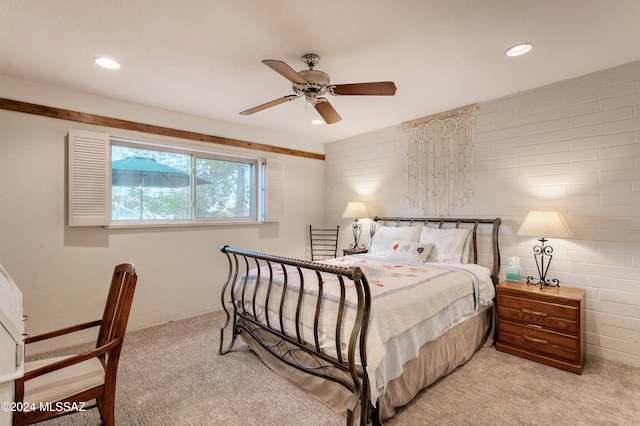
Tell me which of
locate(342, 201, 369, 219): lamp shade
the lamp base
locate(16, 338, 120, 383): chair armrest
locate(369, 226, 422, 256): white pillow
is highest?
locate(342, 201, 369, 219): lamp shade

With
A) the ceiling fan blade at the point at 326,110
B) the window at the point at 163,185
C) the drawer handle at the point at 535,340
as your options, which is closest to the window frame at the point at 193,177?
the window at the point at 163,185

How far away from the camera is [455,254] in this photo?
10.6 ft

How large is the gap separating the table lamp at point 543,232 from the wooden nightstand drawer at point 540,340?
16.4 inches

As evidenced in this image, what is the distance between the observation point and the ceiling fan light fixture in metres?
2.21

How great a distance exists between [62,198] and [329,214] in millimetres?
3583

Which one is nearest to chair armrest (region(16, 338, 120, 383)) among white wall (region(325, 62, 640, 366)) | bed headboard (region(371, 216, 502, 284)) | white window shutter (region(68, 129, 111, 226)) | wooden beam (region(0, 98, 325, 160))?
white window shutter (region(68, 129, 111, 226))

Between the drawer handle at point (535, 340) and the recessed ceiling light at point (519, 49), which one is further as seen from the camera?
the drawer handle at point (535, 340)

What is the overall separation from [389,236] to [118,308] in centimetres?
297

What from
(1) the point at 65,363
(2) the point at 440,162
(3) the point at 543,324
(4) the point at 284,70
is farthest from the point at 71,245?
(3) the point at 543,324

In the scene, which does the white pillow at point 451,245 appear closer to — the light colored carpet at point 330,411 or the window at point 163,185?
the light colored carpet at point 330,411

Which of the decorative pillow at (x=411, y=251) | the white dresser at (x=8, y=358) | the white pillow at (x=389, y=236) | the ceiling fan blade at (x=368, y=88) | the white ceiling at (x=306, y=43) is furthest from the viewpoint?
the white pillow at (x=389, y=236)

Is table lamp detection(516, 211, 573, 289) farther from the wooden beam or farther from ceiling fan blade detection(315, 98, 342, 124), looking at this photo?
the wooden beam

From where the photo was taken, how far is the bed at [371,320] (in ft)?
5.59

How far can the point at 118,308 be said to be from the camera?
168 cm
